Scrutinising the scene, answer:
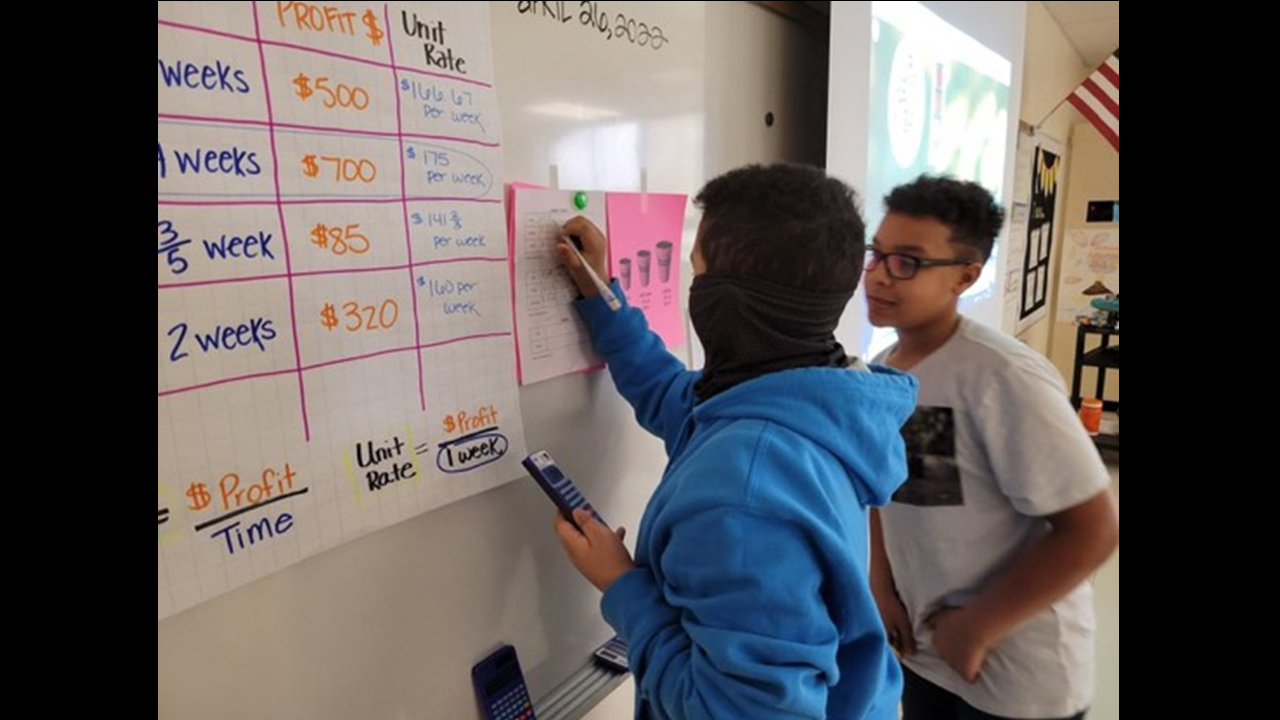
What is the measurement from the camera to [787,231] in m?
0.61

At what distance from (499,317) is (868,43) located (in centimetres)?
93

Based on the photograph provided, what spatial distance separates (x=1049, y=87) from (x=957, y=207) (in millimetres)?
723

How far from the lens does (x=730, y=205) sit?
640 millimetres

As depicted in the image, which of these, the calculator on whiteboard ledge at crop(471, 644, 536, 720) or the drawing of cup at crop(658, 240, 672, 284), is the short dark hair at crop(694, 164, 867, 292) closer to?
the drawing of cup at crop(658, 240, 672, 284)

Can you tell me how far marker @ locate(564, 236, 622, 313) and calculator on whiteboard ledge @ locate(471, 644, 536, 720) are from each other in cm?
44

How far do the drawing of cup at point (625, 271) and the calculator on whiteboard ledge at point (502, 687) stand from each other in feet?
1.62

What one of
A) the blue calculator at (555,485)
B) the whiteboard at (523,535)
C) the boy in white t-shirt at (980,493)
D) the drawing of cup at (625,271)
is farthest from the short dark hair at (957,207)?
the blue calculator at (555,485)

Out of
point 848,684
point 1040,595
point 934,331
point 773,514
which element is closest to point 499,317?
point 773,514

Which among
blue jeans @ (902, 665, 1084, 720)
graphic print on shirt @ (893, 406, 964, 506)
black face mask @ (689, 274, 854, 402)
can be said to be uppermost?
black face mask @ (689, 274, 854, 402)

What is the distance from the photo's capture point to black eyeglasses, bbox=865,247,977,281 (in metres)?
0.95

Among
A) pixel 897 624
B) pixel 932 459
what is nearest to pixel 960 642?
pixel 897 624

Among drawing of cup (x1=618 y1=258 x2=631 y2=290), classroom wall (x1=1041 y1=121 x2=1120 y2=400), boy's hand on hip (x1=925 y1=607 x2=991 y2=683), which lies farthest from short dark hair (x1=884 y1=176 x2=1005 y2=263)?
boy's hand on hip (x1=925 y1=607 x2=991 y2=683)

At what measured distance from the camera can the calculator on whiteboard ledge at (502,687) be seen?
0.76 m
